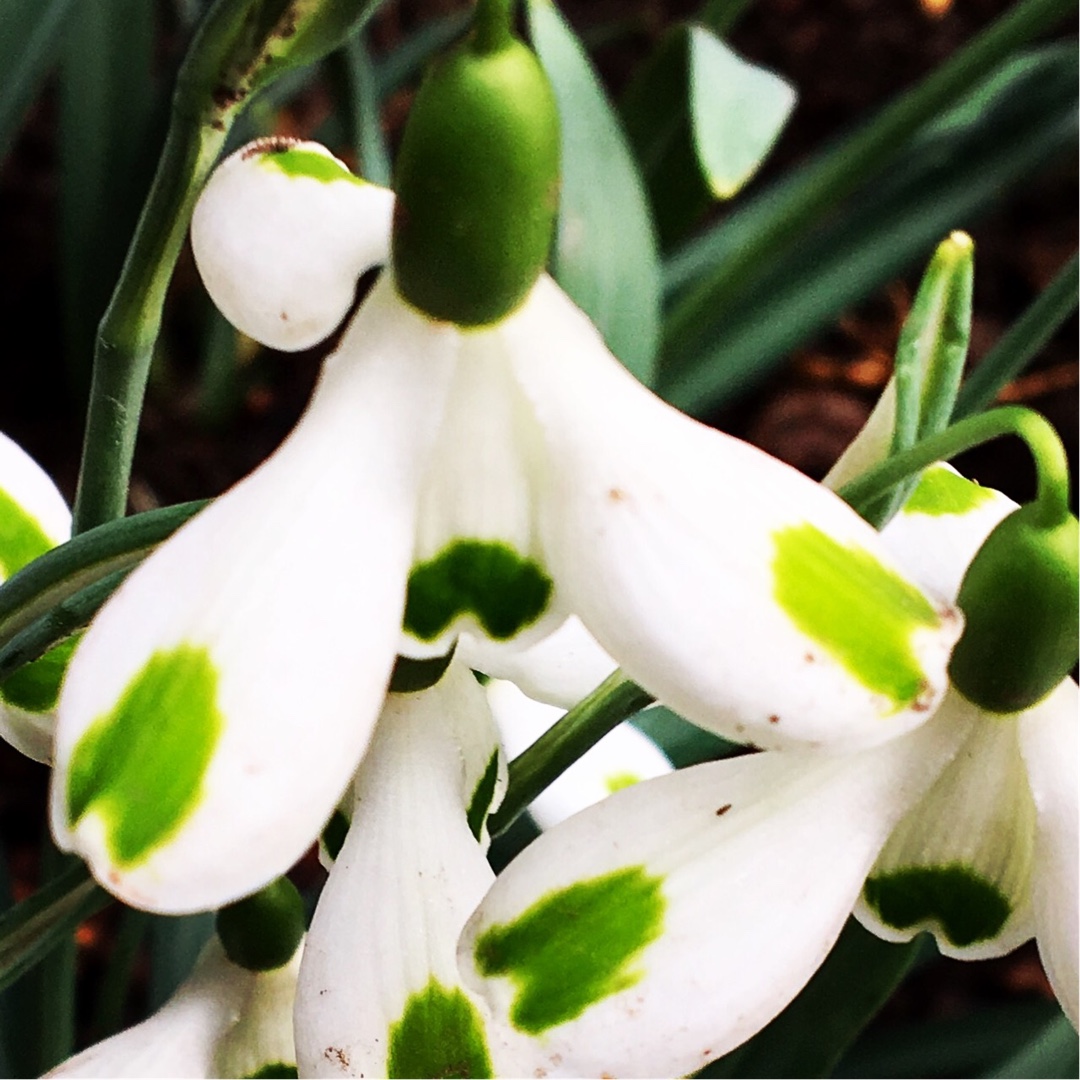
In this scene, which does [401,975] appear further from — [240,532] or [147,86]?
[147,86]

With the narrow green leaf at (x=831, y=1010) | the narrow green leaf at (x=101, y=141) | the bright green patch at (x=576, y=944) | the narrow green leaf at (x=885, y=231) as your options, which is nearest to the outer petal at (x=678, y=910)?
the bright green patch at (x=576, y=944)

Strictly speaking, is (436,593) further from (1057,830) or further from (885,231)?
(885,231)

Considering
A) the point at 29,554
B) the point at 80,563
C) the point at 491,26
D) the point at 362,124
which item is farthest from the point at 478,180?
the point at 362,124

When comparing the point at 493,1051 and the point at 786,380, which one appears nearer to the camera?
the point at 493,1051

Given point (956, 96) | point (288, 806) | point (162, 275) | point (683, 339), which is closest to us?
point (288, 806)

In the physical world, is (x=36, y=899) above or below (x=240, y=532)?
below

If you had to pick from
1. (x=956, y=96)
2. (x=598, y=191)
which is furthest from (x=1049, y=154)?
(x=598, y=191)

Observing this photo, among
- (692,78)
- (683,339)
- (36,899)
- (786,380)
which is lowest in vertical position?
(786,380)
